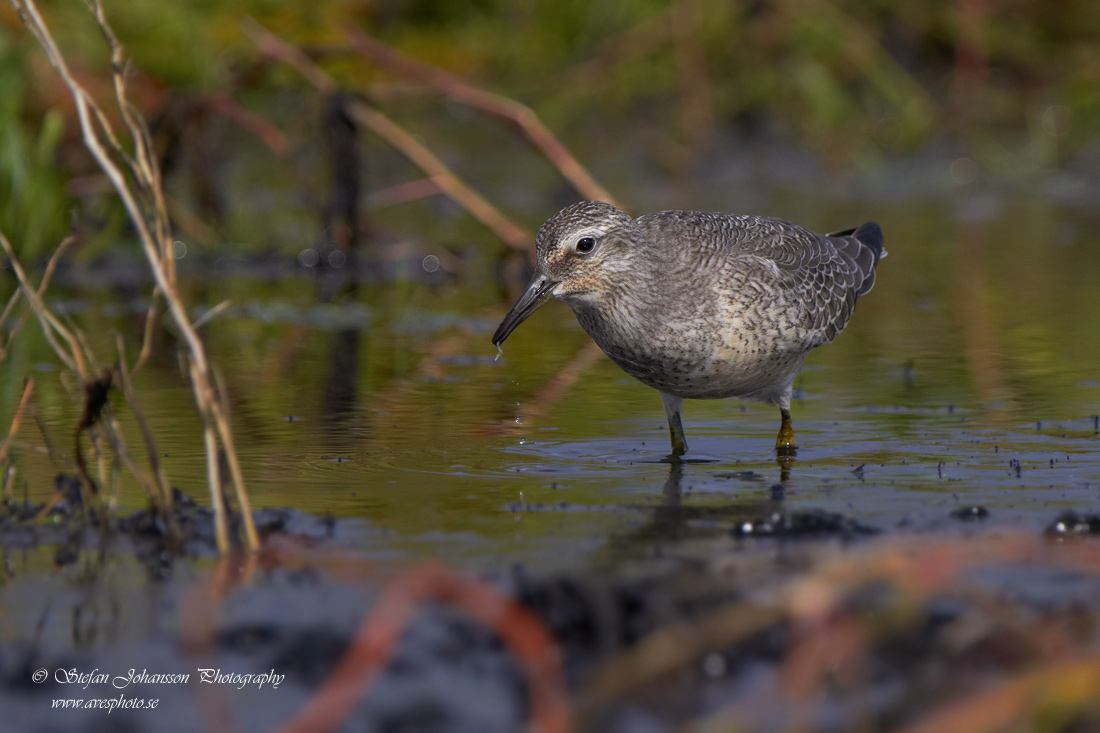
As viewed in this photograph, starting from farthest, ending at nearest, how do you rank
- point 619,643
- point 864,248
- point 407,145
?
1. point 407,145
2. point 864,248
3. point 619,643

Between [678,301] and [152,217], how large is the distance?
8.17 ft

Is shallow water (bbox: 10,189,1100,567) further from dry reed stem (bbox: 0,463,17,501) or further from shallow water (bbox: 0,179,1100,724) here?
dry reed stem (bbox: 0,463,17,501)

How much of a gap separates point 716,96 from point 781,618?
15343 mm

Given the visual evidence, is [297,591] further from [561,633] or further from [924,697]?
[924,697]

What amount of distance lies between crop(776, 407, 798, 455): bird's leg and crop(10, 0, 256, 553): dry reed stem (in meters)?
2.69

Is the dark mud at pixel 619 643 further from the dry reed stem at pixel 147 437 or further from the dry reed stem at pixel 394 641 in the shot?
the dry reed stem at pixel 147 437

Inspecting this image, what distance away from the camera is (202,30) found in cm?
1352

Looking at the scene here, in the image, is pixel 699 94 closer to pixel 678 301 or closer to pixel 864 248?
pixel 864 248

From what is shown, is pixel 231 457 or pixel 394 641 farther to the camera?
pixel 231 457

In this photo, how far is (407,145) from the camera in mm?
10672

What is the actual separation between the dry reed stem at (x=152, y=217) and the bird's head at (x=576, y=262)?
6.43ft

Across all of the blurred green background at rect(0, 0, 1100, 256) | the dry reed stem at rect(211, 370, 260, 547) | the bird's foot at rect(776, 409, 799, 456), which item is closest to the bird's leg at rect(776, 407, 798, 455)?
the bird's foot at rect(776, 409, 799, 456)

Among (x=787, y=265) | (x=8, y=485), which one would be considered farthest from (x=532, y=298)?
(x=8, y=485)

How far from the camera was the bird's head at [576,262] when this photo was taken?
21.4 feet
